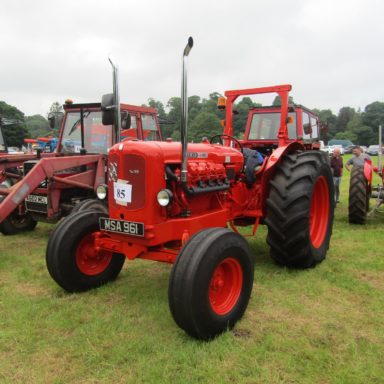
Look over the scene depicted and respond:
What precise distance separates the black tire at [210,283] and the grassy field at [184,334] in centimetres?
15

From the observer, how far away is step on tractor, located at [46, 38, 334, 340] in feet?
9.82

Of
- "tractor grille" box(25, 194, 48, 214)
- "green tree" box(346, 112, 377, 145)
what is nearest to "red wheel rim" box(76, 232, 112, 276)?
"tractor grille" box(25, 194, 48, 214)

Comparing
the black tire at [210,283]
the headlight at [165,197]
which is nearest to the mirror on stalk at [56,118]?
the headlight at [165,197]

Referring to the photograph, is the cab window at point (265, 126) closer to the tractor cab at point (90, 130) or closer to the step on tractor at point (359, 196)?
the step on tractor at point (359, 196)

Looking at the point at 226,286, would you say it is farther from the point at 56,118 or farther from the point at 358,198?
the point at 56,118

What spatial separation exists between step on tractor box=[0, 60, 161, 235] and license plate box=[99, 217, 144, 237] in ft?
5.25

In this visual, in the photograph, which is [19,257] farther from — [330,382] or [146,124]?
[330,382]

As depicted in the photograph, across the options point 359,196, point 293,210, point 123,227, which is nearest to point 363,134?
point 359,196

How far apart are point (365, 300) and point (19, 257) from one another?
426cm

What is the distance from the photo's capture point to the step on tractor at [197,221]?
2.99m

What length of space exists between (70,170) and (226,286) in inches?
158

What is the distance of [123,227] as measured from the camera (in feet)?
11.3

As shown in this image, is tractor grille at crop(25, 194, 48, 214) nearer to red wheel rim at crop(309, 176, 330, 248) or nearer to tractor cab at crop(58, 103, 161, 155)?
tractor cab at crop(58, 103, 161, 155)

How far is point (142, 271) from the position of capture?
4680mm
